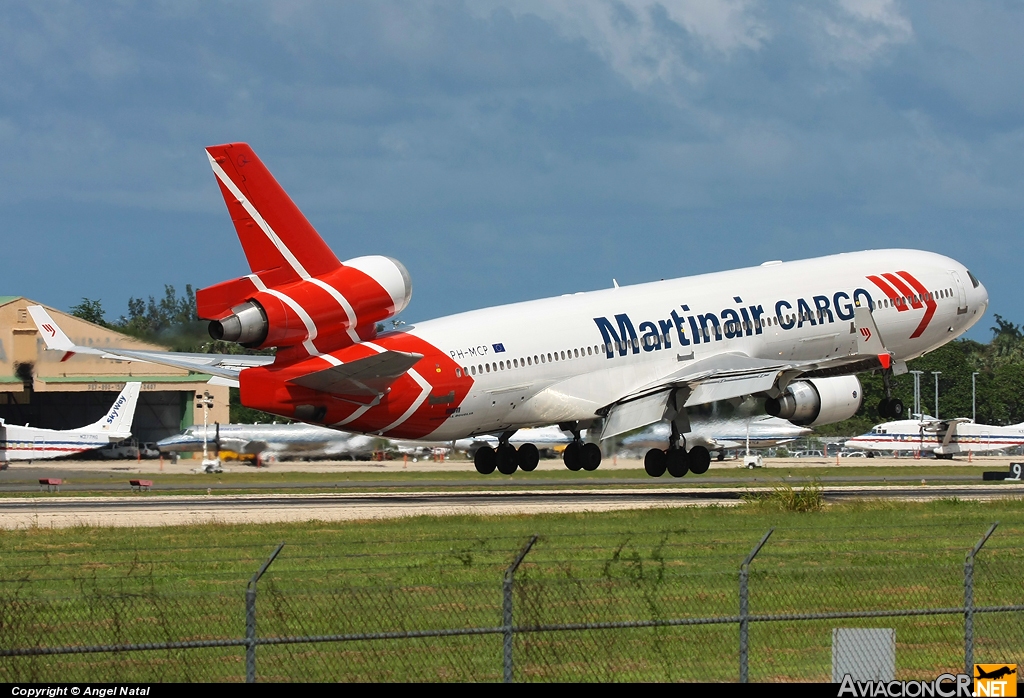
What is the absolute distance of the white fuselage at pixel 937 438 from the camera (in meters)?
114

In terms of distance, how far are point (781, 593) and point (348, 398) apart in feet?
64.1

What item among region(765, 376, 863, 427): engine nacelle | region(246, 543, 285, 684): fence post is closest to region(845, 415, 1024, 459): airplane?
region(765, 376, 863, 427): engine nacelle

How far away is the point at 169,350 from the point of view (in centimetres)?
4991

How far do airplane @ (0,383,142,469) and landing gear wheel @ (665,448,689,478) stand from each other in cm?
4901

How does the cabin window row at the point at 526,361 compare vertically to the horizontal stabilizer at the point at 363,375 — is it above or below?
above

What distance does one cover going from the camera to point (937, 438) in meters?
115

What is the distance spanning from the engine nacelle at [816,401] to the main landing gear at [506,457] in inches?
333

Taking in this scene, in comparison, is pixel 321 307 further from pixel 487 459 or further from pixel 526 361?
pixel 487 459

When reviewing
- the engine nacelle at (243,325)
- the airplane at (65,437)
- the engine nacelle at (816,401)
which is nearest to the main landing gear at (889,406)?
the engine nacelle at (816,401)

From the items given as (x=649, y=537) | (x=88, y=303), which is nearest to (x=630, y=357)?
(x=649, y=537)

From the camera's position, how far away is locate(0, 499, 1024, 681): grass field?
18359mm

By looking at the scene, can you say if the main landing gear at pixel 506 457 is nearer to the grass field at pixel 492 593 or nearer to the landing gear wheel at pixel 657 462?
the landing gear wheel at pixel 657 462

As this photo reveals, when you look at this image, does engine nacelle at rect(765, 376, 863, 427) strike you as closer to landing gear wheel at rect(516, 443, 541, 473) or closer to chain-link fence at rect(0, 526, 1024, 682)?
landing gear wheel at rect(516, 443, 541, 473)

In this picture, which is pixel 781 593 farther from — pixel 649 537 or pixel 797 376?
pixel 797 376
